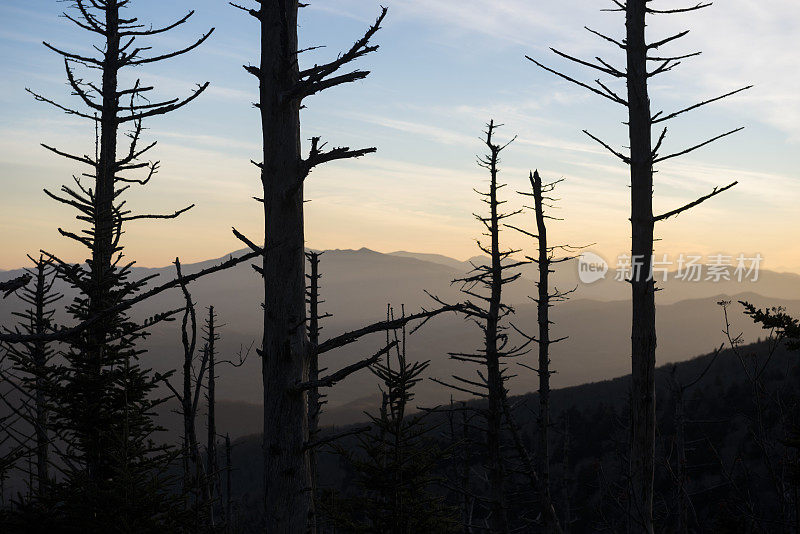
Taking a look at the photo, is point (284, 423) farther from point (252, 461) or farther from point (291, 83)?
point (252, 461)

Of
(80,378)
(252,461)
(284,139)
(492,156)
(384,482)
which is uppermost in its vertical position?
(492,156)

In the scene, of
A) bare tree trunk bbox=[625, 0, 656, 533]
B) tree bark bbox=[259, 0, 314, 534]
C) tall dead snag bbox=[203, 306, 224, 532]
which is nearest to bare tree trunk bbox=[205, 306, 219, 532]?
tall dead snag bbox=[203, 306, 224, 532]

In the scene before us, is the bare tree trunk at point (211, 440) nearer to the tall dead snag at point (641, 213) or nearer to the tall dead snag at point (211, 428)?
the tall dead snag at point (211, 428)

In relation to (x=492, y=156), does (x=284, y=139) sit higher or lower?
lower

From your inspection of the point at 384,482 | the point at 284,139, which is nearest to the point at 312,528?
the point at 284,139

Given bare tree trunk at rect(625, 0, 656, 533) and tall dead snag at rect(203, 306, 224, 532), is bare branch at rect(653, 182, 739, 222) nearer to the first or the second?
bare tree trunk at rect(625, 0, 656, 533)

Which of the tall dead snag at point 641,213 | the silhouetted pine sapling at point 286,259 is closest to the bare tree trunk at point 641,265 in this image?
the tall dead snag at point 641,213

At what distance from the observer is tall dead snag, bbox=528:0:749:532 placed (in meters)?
5.84

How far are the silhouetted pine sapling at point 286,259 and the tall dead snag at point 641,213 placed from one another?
2.71 m

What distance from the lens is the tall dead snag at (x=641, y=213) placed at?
5844 millimetres

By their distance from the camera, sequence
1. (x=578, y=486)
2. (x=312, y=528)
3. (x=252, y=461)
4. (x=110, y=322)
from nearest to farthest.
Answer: (x=312, y=528) → (x=110, y=322) → (x=578, y=486) → (x=252, y=461)

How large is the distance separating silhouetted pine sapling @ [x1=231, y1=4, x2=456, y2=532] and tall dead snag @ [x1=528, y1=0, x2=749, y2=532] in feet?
8.89

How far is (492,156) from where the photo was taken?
15.4 metres

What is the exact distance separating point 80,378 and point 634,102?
8715mm
